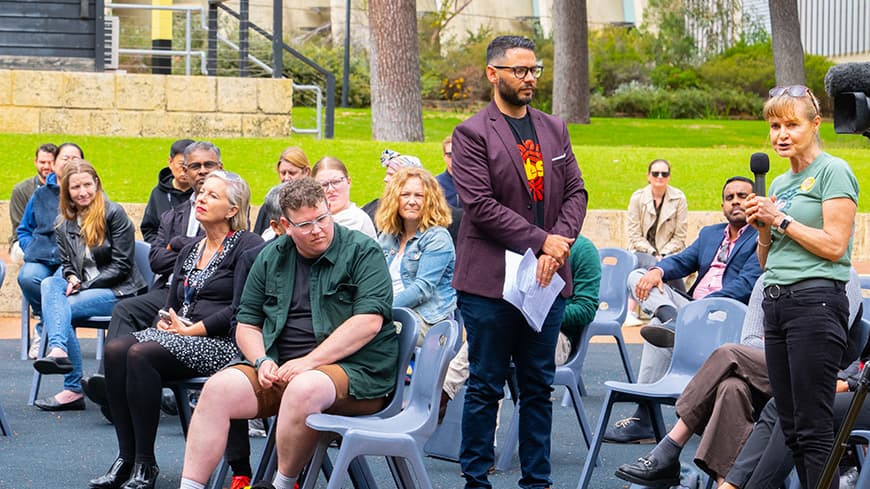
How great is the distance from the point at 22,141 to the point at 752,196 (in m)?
12.4

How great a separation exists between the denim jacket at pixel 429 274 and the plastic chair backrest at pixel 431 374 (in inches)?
59.2

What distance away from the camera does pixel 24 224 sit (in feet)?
30.6

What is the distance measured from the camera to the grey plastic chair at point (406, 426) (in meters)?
4.83

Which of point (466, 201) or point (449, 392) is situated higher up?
point (466, 201)

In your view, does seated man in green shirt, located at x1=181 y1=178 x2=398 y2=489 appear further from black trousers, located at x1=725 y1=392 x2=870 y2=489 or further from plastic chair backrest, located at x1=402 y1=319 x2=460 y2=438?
black trousers, located at x1=725 y1=392 x2=870 y2=489

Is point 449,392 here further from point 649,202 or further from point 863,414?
point 649,202

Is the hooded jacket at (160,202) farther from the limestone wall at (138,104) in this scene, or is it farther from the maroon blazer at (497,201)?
the limestone wall at (138,104)

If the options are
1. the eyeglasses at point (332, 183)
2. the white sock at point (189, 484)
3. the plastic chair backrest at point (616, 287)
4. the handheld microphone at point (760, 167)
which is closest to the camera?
the handheld microphone at point (760, 167)

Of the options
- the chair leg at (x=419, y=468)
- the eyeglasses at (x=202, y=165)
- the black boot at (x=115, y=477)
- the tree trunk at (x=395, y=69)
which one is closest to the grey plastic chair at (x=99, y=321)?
the eyeglasses at (x=202, y=165)

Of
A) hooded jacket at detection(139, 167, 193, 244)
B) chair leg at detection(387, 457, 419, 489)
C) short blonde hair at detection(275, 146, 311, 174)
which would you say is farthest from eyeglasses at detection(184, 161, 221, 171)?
chair leg at detection(387, 457, 419, 489)

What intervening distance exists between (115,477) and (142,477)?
0.57ft

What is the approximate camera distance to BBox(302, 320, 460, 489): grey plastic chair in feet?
15.9

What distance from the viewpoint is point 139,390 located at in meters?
5.77

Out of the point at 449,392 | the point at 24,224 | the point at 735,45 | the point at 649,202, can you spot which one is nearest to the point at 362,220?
the point at 449,392
